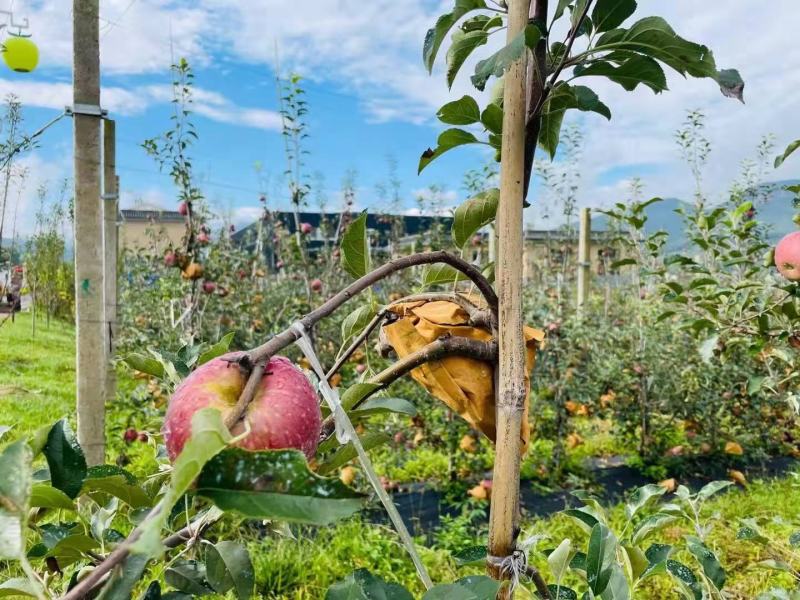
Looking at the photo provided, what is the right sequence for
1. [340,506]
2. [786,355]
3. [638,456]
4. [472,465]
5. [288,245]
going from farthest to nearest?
1. [288,245]
2. [638,456]
3. [472,465]
4. [786,355]
5. [340,506]

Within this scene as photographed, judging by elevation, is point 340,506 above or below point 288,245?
below

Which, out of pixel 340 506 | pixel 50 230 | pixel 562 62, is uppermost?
pixel 50 230

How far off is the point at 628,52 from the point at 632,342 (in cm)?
361

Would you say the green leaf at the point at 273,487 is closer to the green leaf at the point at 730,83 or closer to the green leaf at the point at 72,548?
the green leaf at the point at 72,548

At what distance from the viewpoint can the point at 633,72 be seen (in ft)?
1.77

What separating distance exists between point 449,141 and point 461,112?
0.03 m

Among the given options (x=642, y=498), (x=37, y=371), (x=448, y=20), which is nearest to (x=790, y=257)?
(x=642, y=498)

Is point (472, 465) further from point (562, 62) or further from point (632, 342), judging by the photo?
point (562, 62)

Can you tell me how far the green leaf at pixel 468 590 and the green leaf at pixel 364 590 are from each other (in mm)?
28

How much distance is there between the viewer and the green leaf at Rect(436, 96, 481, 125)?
542mm

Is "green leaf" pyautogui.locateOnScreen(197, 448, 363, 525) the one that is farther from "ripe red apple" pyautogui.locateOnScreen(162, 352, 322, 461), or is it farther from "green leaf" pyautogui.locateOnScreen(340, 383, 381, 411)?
"green leaf" pyautogui.locateOnScreen(340, 383, 381, 411)

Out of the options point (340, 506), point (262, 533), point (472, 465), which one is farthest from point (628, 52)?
point (472, 465)

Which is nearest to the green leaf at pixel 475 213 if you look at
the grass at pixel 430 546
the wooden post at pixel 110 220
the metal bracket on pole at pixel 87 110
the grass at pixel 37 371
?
the grass at pixel 430 546

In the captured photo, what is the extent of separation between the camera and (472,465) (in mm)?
3260
